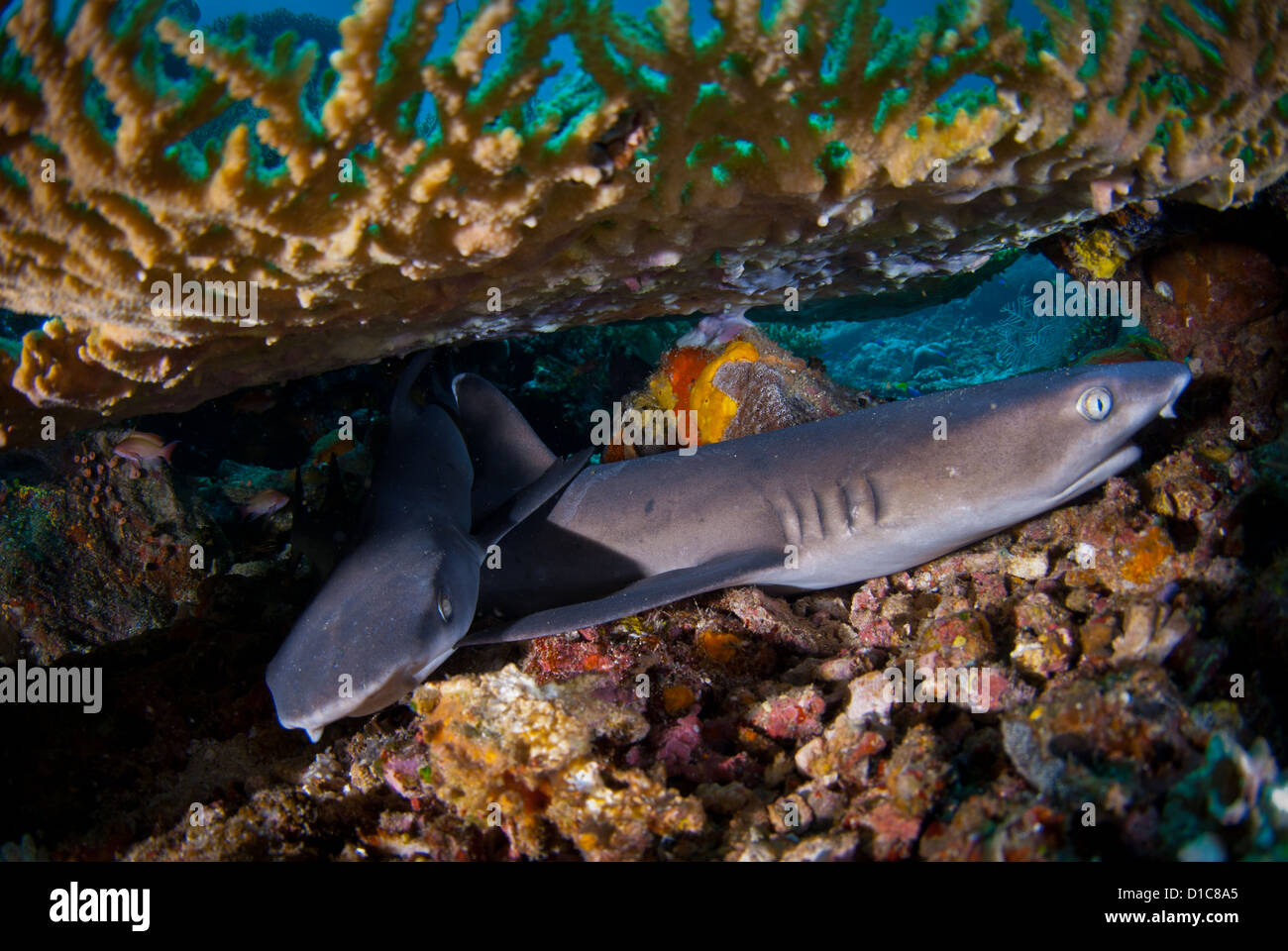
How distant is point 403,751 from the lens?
2.73 meters

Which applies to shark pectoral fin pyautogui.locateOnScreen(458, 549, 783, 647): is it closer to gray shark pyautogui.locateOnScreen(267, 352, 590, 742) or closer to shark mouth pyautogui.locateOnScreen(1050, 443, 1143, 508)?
gray shark pyautogui.locateOnScreen(267, 352, 590, 742)

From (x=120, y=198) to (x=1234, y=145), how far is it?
478cm

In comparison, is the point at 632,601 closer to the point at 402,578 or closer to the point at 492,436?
the point at 402,578

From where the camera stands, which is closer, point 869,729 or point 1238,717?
point 1238,717

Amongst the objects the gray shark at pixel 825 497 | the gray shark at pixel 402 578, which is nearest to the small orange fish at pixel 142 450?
the gray shark at pixel 402 578

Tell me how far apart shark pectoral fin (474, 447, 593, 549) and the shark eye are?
8.84 feet

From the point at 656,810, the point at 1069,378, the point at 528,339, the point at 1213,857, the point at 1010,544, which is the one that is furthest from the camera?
the point at 528,339

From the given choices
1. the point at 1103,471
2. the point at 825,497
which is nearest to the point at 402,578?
the point at 825,497

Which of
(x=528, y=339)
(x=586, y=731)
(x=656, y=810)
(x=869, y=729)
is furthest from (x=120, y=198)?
(x=528, y=339)

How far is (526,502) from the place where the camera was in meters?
3.83

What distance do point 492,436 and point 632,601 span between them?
2236 millimetres

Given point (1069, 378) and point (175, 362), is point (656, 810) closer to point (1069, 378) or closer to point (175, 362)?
point (1069, 378)

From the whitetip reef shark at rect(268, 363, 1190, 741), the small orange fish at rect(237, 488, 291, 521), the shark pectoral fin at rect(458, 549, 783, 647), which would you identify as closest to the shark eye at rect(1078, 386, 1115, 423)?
the whitetip reef shark at rect(268, 363, 1190, 741)
